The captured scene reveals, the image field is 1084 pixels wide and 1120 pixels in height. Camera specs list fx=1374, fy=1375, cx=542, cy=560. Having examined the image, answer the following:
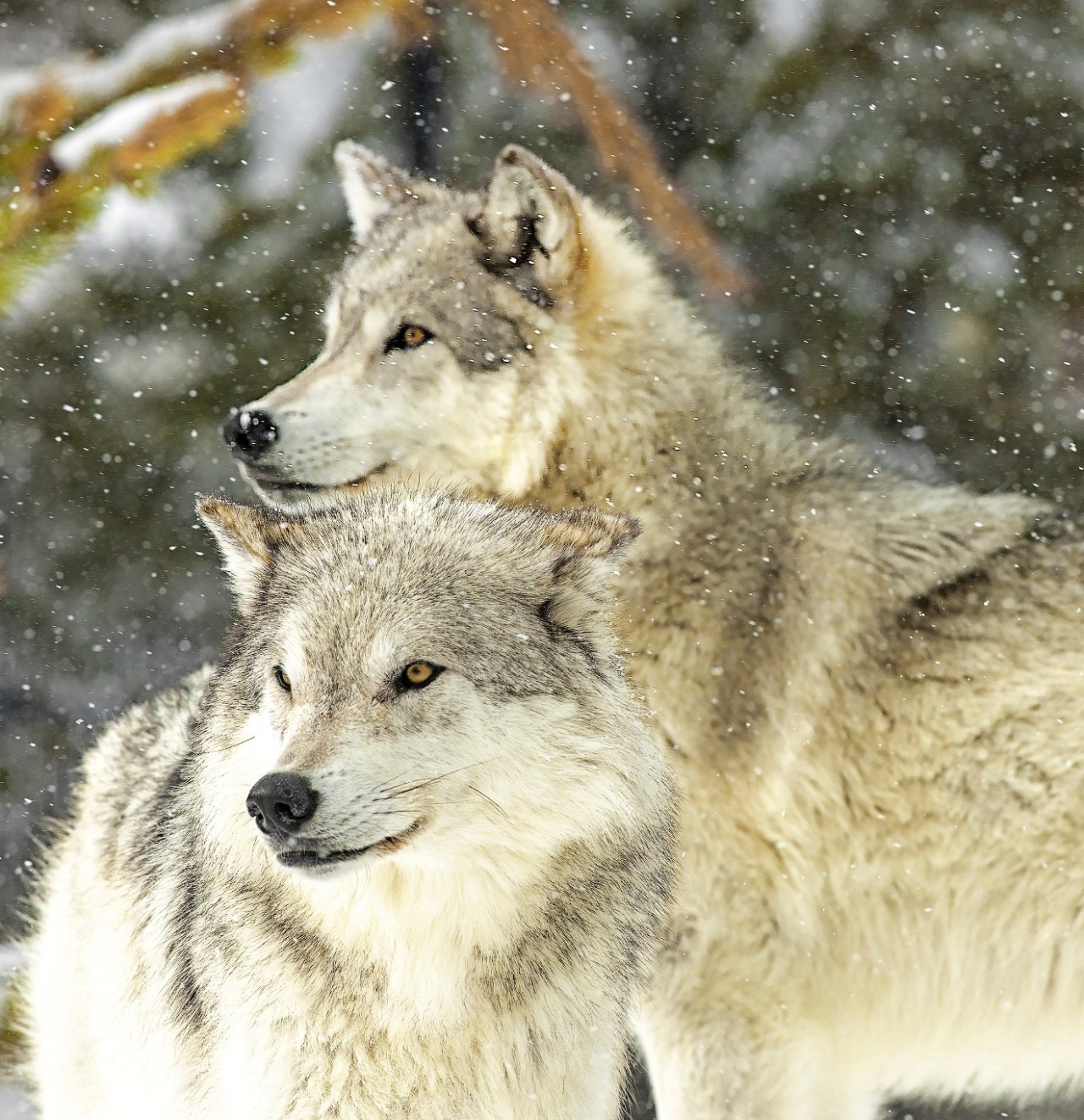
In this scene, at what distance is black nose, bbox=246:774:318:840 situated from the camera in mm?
2039

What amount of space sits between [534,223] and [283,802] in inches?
87.0

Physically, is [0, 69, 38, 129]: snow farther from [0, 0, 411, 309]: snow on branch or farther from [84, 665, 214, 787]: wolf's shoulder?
[84, 665, 214, 787]: wolf's shoulder

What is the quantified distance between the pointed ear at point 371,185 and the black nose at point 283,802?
2.50 metres

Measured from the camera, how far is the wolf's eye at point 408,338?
3.76 meters

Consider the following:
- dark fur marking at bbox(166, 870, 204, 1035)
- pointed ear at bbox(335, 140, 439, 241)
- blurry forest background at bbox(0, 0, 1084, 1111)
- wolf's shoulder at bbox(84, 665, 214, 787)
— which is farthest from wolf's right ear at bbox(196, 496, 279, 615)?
blurry forest background at bbox(0, 0, 1084, 1111)

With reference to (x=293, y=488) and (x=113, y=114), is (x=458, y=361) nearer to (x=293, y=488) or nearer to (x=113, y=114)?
(x=293, y=488)

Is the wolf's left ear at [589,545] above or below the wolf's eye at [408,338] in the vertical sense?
below

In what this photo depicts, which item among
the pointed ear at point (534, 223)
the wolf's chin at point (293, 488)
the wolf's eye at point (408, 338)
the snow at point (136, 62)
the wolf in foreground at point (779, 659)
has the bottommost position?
the wolf in foreground at point (779, 659)

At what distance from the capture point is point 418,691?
89.7 inches

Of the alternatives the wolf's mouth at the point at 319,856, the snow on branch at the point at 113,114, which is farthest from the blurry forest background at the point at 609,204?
the wolf's mouth at the point at 319,856

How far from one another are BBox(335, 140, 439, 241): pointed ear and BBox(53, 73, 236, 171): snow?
0.77 m

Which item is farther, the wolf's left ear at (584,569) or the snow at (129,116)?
the snow at (129,116)

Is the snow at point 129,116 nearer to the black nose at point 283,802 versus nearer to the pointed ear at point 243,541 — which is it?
the pointed ear at point 243,541

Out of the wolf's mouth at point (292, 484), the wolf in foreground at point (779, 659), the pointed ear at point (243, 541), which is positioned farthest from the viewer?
the wolf's mouth at point (292, 484)
